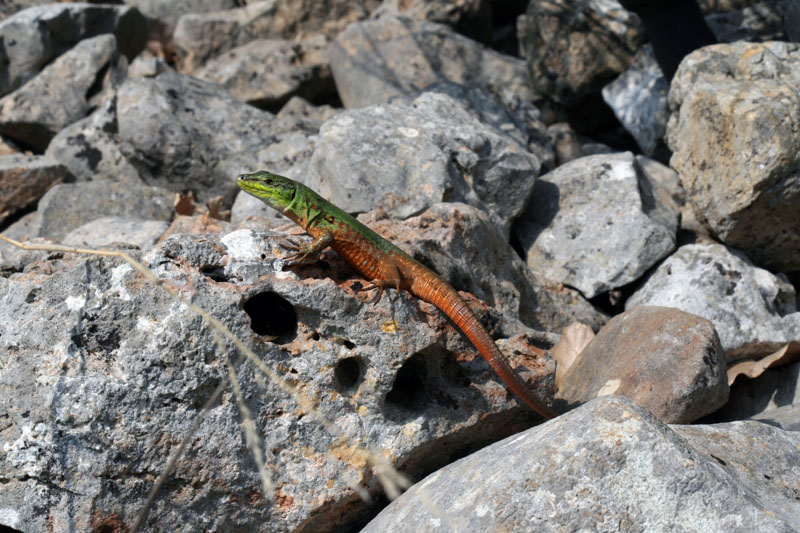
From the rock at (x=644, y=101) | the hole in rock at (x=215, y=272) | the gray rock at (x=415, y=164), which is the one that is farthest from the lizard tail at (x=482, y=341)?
the rock at (x=644, y=101)

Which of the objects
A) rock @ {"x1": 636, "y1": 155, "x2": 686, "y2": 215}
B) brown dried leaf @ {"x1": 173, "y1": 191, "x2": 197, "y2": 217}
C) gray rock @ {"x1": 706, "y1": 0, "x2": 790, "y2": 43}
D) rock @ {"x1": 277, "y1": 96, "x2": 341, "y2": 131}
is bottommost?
rock @ {"x1": 277, "y1": 96, "x2": 341, "y2": 131}

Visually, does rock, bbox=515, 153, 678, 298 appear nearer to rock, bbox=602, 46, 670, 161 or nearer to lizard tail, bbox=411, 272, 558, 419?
rock, bbox=602, 46, 670, 161

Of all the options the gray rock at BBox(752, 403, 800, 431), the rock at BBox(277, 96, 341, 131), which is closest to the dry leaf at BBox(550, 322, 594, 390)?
the gray rock at BBox(752, 403, 800, 431)

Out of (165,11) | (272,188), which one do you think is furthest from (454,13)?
(272,188)

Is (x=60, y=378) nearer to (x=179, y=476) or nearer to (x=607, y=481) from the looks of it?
(x=179, y=476)

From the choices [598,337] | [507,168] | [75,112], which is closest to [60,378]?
[598,337]

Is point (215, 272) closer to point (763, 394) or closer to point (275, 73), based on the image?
point (763, 394)
